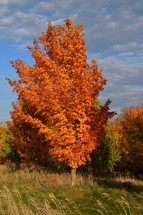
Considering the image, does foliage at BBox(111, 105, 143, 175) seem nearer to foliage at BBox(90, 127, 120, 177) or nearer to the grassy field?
foliage at BBox(90, 127, 120, 177)

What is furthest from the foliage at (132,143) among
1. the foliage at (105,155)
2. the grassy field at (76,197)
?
the grassy field at (76,197)

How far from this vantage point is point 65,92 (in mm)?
15297

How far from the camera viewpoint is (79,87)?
15367 millimetres

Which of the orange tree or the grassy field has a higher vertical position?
the orange tree

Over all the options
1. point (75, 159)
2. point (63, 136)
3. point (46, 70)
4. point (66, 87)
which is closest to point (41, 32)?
point (46, 70)

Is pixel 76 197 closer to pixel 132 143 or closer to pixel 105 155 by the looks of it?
pixel 105 155

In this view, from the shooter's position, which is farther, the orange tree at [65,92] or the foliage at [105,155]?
the foliage at [105,155]

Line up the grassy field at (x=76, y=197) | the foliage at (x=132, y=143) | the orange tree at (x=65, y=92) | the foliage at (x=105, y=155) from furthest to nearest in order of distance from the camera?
the foliage at (x=132, y=143) < the foliage at (x=105, y=155) < the orange tree at (x=65, y=92) < the grassy field at (x=76, y=197)

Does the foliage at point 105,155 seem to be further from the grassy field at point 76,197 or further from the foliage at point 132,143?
the grassy field at point 76,197

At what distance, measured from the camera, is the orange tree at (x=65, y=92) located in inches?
595

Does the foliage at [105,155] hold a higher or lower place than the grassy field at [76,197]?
higher

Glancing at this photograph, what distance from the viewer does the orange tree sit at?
15117mm

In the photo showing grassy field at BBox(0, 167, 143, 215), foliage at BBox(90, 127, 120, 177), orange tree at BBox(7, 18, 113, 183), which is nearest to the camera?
grassy field at BBox(0, 167, 143, 215)

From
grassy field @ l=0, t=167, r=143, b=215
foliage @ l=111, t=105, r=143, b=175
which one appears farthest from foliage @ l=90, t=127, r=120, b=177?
grassy field @ l=0, t=167, r=143, b=215
